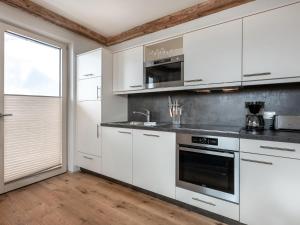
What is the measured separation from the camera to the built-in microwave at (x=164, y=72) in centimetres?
240

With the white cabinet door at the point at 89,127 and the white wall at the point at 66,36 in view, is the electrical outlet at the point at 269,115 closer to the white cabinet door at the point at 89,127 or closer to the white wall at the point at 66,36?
the white cabinet door at the point at 89,127

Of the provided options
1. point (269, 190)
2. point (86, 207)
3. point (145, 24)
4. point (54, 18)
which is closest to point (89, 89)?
point (54, 18)

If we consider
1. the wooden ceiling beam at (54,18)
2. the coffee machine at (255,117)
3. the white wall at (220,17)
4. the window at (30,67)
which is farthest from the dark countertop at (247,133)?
the wooden ceiling beam at (54,18)

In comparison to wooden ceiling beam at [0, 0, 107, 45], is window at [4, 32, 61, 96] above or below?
below

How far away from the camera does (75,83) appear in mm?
3143

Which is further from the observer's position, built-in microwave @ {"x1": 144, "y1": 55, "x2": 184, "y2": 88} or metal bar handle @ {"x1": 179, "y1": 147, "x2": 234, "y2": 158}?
built-in microwave @ {"x1": 144, "y1": 55, "x2": 184, "y2": 88}

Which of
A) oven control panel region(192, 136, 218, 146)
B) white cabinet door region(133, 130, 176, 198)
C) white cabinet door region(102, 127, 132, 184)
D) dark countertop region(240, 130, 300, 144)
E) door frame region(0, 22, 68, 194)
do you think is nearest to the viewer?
dark countertop region(240, 130, 300, 144)

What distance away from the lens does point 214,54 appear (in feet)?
6.96

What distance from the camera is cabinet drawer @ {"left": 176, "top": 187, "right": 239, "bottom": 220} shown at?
1703 mm

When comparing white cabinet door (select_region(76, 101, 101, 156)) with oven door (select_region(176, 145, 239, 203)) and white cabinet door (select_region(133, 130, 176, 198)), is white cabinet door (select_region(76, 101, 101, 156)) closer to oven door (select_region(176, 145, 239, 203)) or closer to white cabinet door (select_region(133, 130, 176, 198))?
white cabinet door (select_region(133, 130, 176, 198))

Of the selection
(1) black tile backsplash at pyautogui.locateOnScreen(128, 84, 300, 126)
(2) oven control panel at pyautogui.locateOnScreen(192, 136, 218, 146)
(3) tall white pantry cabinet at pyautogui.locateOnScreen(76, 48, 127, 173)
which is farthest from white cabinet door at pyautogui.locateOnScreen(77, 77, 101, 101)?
(2) oven control panel at pyautogui.locateOnScreen(192, 136, 218, 146)

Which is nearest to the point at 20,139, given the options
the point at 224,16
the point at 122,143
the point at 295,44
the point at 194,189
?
the point at 122,143

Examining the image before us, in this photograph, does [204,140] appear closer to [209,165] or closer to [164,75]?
[209,165]

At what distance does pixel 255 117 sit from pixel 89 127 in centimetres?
235
